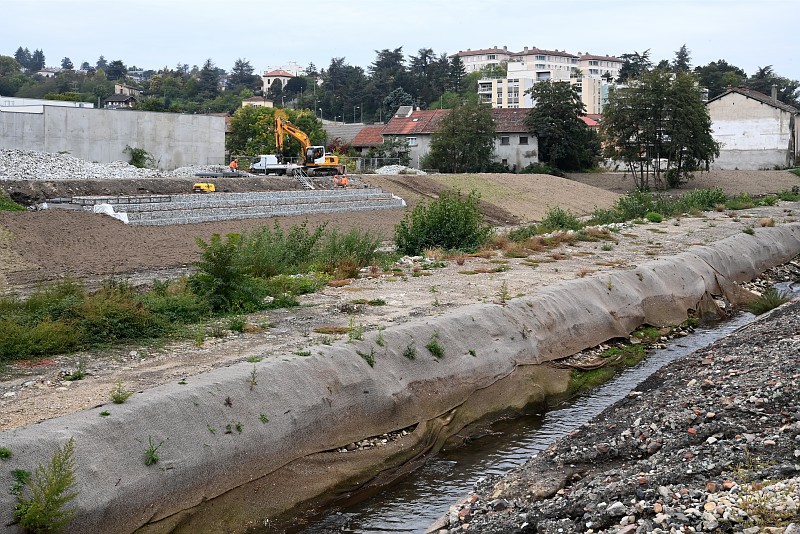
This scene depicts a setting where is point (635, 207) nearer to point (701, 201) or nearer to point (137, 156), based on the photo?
point (701, 201)

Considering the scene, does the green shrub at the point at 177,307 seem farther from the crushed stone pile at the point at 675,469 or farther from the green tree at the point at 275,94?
the green tree at the point at 275,94

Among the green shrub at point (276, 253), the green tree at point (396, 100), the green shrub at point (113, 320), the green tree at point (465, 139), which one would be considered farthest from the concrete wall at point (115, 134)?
the green tree at point (396, 100)

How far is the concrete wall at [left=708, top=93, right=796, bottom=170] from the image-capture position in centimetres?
8306

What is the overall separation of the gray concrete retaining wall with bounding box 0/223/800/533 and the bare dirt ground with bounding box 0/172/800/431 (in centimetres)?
75

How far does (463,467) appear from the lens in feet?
44.6

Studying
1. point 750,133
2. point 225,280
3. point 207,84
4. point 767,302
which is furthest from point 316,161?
point 207,84

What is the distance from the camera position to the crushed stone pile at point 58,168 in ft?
151

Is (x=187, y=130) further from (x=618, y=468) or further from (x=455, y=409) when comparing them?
(x=618, y=468)

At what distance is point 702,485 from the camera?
31.3 ft

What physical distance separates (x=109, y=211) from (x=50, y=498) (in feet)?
92.1

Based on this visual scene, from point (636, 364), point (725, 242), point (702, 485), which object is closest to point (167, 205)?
point (725, 242)

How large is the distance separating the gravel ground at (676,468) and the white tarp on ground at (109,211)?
81.3ft

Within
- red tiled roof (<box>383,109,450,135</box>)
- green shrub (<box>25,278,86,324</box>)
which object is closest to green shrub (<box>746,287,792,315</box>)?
green shrub (<box>25,278,86,324</box>)

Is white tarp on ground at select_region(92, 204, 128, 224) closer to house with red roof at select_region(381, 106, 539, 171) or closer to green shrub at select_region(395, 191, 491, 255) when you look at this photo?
green shrub at select_region(395, 191, 491, 255)
